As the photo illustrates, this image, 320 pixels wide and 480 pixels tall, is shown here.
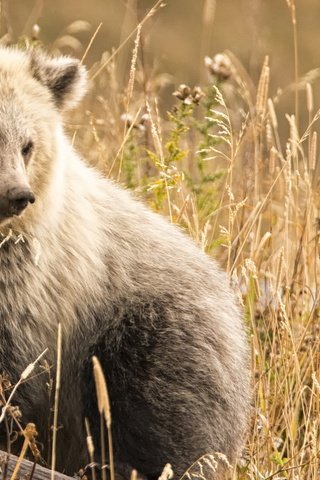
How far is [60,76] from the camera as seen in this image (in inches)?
220

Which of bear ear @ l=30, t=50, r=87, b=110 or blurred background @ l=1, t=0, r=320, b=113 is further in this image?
blurred background @ l=1, t=0, r=320, b=113

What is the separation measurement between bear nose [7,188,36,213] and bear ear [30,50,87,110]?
0.93 metres

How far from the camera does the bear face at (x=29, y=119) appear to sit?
479cm

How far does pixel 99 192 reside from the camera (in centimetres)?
566

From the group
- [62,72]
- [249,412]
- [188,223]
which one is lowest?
[249,412]

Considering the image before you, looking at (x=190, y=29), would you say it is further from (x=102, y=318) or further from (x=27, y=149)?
(x=27, y=149)

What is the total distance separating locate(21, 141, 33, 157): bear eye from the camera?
5.08 metres

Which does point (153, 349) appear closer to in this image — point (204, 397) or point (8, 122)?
point (204, 397)

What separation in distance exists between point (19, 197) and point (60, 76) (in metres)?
1.04

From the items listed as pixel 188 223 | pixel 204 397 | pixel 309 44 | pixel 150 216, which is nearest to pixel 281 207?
pixel 188 223

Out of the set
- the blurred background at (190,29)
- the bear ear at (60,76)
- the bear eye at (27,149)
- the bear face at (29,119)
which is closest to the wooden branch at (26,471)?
the bear face at (29,119)

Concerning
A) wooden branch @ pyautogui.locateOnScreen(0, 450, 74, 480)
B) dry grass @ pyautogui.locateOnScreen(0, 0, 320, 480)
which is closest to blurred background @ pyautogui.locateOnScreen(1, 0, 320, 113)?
dry grass @ pyautogui.locateOnScreen(0, 0, 320, 480)

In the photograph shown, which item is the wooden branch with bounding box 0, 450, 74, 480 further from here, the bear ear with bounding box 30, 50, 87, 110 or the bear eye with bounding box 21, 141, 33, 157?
the bear ear with bounding box 30, 50, 87, 110

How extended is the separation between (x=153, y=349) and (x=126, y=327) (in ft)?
0.48
